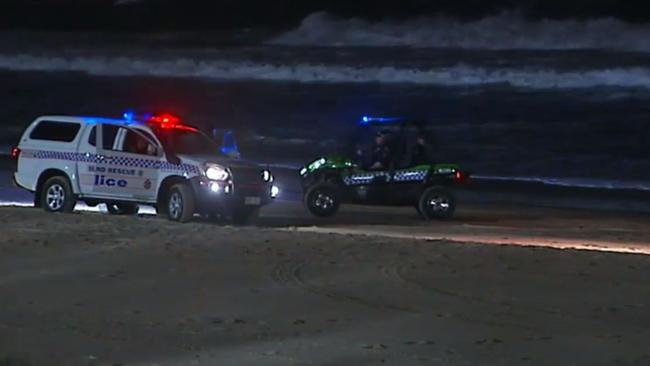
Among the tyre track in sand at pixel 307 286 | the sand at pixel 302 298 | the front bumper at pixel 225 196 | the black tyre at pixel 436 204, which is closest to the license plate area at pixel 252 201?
the front bumper at pixel 225 196

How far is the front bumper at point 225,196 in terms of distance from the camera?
72.1ft

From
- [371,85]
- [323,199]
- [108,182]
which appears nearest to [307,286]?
[108,182]

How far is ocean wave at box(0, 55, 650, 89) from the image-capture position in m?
51.7

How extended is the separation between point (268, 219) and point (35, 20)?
4068 centimetres

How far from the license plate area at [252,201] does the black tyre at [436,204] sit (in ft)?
12.3

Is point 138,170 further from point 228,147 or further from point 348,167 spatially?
point 348,167

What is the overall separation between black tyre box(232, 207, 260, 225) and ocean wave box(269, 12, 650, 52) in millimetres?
33679

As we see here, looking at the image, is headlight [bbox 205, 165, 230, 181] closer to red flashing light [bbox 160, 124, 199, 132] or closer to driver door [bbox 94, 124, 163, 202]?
driver door [bbox 94, 124, 163, 202]

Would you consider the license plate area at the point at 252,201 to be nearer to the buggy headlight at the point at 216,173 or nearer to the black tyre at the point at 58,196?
the buggy headlight at the point at 216,173

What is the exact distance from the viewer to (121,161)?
2255 cm

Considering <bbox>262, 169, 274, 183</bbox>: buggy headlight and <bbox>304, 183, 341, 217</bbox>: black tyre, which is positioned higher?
<bbox>262, 169, 274, 183</bbox>: buggy headlight

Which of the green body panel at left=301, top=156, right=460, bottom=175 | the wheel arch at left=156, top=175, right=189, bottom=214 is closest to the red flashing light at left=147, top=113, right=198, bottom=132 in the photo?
the wheel arch at left=156, top=175, right=189, bottom=214

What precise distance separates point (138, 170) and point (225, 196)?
1508 millimetres

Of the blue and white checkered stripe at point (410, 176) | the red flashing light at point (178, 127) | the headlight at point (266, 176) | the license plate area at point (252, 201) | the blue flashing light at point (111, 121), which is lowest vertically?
the license plate area at point (252, 201)
